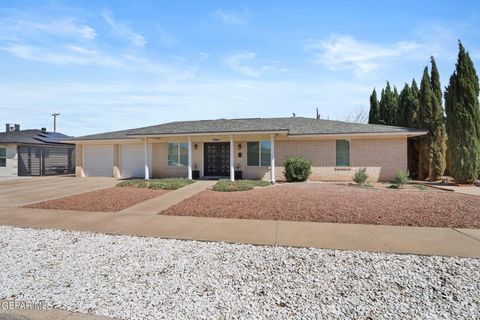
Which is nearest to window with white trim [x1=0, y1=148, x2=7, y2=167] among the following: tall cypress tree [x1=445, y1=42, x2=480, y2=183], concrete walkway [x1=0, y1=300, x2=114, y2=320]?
concrete walkway [x1=0, y1=300, x2=114, y2=320]

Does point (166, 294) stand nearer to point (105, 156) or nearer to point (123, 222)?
point (123, 222)

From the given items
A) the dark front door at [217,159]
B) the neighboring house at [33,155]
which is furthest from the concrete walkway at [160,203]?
the neighboring house at [33,155]

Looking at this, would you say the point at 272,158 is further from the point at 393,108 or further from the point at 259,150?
the point at 393,108

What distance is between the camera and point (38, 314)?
2992mm

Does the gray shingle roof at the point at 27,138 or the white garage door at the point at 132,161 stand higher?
the gray shingle roof at the point at 27,138

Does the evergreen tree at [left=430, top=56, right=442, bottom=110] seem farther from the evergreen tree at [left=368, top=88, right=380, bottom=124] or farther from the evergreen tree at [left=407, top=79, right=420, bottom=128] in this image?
the evergreen tree at [left=368, top=88, right=380, bottom=124]

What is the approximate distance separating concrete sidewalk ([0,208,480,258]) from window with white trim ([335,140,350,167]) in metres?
9.95

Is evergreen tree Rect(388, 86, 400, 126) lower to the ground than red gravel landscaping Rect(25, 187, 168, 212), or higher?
higher

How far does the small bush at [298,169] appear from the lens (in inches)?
584

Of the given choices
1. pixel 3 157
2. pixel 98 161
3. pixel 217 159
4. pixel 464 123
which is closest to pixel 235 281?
pixel 217 159

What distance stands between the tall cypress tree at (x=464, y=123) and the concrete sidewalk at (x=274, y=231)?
33.2 feet

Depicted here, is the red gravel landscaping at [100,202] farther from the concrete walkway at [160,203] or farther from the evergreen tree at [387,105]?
the evergreen tree at [387,105]

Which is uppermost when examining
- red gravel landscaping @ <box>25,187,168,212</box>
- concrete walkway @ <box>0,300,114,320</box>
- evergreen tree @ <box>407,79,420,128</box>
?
evergreen tree @ <box>407,79,420,128</box>

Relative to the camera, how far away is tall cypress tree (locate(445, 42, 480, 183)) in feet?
45.8
